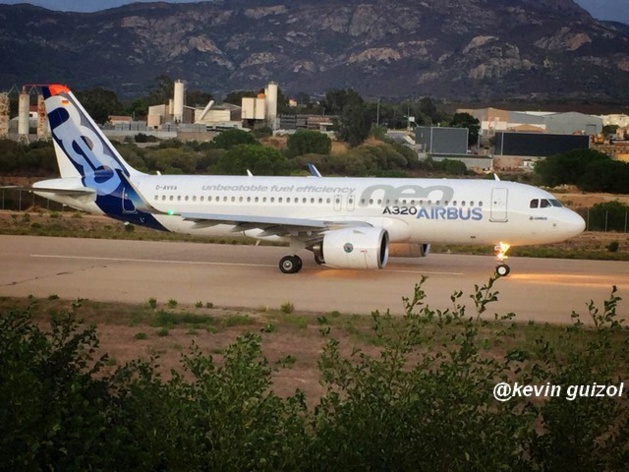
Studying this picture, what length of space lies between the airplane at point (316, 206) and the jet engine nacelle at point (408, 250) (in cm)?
3

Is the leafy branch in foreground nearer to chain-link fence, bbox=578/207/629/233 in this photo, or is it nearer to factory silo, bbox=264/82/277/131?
chain-link fence, bbox=578/207/629/233

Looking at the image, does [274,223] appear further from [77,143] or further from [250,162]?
[250,162]

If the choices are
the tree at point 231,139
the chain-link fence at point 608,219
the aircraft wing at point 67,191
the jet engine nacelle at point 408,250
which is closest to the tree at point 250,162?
the tree at point 231,139

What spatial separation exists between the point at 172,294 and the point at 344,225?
18.9 feet

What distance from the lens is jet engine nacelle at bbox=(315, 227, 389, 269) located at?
2711cm

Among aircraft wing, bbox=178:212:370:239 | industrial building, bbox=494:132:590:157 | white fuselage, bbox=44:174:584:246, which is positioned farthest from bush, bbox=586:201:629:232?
industrial building, bbox=494:132:590:157

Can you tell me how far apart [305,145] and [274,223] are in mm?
60699

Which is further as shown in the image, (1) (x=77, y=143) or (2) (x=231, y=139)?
(2) (x=231, y=139)

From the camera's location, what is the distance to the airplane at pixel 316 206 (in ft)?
93.0

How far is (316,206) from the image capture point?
30.1m

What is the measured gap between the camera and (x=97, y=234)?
39375 mm

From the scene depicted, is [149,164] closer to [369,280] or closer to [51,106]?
[51,106]

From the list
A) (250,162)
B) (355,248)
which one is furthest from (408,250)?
(250,162)

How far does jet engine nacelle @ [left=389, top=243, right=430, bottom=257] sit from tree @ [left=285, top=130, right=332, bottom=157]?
56.7 metres
